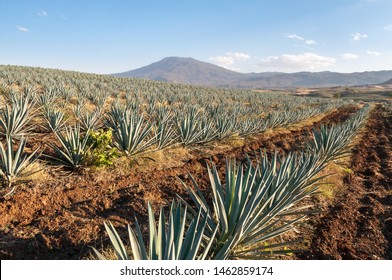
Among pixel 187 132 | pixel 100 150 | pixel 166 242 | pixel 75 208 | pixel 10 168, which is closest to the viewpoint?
pixel 166 242

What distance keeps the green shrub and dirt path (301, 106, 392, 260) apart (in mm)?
3317

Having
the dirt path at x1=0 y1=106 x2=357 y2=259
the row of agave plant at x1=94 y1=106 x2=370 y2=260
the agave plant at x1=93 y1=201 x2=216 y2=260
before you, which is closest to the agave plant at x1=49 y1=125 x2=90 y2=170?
the dirt path at x1=0 y1=106 x2=357 y2=259

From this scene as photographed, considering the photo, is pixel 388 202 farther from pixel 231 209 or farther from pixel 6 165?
pixel 6 165

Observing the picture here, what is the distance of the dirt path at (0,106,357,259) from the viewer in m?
Answer: 2.70

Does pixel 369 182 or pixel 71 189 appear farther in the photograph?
pixel 369 182

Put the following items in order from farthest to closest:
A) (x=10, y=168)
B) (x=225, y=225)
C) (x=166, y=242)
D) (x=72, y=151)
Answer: (x=72, y=151) < (x=10, y=168) < (x=225, y=225) < (x=166, y=242)

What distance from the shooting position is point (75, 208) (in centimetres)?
346

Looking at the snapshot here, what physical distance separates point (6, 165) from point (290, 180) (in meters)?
3.69

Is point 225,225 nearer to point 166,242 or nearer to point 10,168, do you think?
point 166,242

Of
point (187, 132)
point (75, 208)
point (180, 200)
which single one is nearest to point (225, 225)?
point (180, 200)

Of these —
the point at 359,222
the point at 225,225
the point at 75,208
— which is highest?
the point at 225,225

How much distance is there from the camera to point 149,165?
528cm

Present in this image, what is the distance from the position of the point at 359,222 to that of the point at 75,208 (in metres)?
3.50
